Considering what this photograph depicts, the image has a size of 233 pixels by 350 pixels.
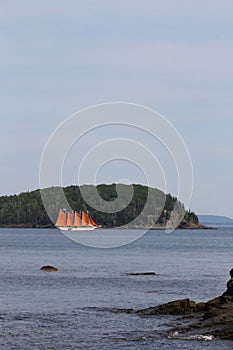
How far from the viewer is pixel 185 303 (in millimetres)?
50281

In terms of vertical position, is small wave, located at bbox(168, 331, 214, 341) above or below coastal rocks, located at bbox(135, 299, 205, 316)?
below

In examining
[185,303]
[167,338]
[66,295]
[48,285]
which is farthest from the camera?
[48,285]

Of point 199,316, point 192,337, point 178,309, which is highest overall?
point 178,309

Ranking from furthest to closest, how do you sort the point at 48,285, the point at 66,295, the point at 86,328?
1. the point at 48,285
2. the point at 66,295
3. the point at 86,328

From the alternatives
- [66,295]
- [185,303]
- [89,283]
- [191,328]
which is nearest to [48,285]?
[89,283]

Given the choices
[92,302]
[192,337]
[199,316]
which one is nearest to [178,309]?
[199,316]

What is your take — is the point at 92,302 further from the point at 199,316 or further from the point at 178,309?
the point at 199,316

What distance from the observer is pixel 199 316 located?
4641 cm

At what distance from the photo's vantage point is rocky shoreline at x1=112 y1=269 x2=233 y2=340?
133 feet

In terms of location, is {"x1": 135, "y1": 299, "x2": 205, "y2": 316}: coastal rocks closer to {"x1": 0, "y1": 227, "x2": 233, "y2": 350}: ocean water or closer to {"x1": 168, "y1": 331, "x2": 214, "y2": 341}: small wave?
{"x1": 0, "y1": 227, "x2": 233, "y2": 350}: ocean water

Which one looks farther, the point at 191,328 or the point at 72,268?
the point at 72,268

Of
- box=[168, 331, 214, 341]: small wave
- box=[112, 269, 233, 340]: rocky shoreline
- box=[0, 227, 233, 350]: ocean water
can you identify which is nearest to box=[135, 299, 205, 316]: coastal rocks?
box=[112, 269, 233, 340]: rocky shoreline

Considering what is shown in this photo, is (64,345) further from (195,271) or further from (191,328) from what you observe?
(195,271)

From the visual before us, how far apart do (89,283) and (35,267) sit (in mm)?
25683
